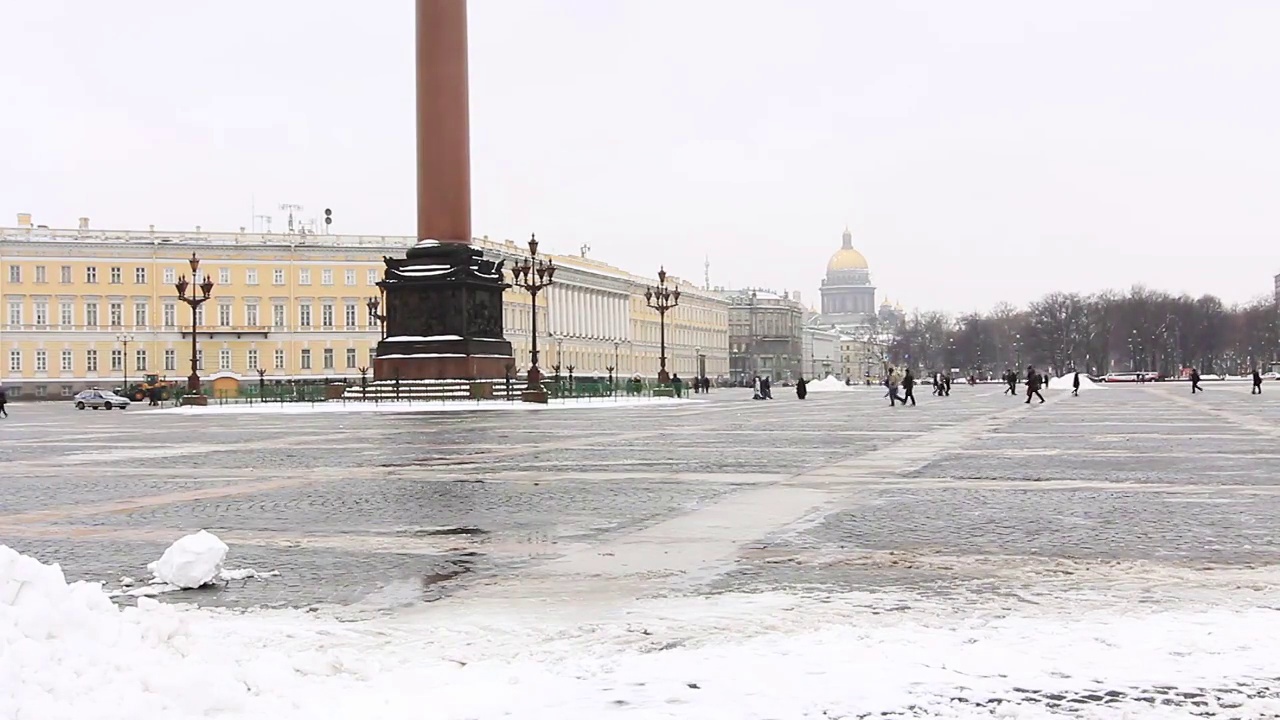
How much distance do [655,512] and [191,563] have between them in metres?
4.70

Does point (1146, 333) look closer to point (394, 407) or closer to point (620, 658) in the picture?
point (394, 407)

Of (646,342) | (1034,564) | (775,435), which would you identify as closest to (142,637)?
(1034,564)

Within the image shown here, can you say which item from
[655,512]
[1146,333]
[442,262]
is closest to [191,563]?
[655,512]

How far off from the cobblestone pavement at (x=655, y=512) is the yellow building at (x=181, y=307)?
73.8 meters

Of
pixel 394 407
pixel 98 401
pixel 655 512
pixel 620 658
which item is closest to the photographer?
pixel 620 658

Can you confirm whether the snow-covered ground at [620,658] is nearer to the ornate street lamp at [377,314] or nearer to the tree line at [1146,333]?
the ornate street lamp at [377,314]

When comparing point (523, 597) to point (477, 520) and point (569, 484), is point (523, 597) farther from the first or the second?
point (569, 484)

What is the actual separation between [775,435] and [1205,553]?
16797mm

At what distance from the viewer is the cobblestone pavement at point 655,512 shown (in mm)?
Answer: 8516

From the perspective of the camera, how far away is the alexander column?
45.1 m

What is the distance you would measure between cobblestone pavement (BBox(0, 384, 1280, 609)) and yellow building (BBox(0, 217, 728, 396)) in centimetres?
7376

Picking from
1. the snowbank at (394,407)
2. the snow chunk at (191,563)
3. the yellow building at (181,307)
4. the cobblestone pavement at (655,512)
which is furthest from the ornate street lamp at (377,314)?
the snow chunk at (191,563)

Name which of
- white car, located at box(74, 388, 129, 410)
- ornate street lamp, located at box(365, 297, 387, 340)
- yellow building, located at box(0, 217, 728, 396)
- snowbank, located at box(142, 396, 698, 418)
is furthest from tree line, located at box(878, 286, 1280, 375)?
snowbank, located at box(142, 396, 698, 418)

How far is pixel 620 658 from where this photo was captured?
6.11m
